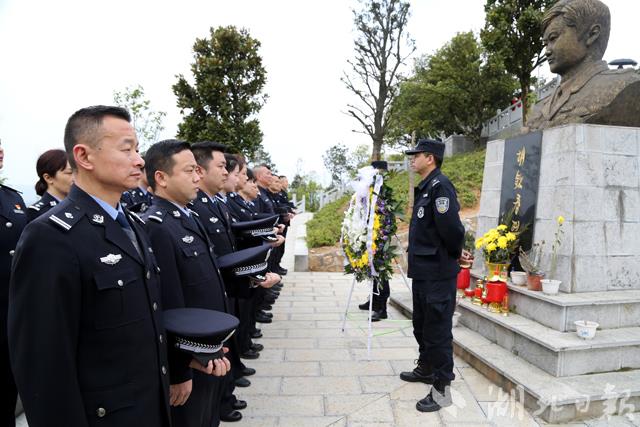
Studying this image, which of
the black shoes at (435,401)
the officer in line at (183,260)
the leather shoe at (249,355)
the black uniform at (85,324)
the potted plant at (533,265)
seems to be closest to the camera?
the black uniform at (85,324)

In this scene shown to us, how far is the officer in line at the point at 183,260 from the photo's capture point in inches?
80.3

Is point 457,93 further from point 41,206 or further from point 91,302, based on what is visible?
point 91,302

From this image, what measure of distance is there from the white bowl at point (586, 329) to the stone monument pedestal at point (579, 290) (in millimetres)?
51

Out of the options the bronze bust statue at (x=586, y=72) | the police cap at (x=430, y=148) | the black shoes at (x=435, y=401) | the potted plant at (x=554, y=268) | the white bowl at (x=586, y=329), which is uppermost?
the bronze bust statue at (x=586, y=72)

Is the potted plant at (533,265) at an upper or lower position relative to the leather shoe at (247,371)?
upper

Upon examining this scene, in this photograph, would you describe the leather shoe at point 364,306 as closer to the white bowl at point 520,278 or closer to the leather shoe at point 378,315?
the leather shoe at point 378,315

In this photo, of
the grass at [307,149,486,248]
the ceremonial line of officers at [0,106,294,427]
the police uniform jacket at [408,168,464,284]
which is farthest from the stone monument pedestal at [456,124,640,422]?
the grass at [307,149,486,248]

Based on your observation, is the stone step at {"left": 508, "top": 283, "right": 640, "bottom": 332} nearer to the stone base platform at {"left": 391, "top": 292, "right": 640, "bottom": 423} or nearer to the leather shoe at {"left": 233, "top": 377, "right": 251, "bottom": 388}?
the stone base platform at {"left": 391, "top": 292, "right": 640, "bottom": 423}

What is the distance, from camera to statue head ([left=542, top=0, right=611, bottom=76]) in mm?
4402

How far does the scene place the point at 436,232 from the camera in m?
3.48

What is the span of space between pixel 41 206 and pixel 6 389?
1176 millimetres

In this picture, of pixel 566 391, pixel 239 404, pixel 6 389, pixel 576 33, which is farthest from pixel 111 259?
pixel 576 33

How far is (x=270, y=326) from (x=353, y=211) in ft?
6.46

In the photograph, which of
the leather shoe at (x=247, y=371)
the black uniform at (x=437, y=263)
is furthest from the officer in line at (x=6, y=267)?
the black uniform at (x=437, y=263)
